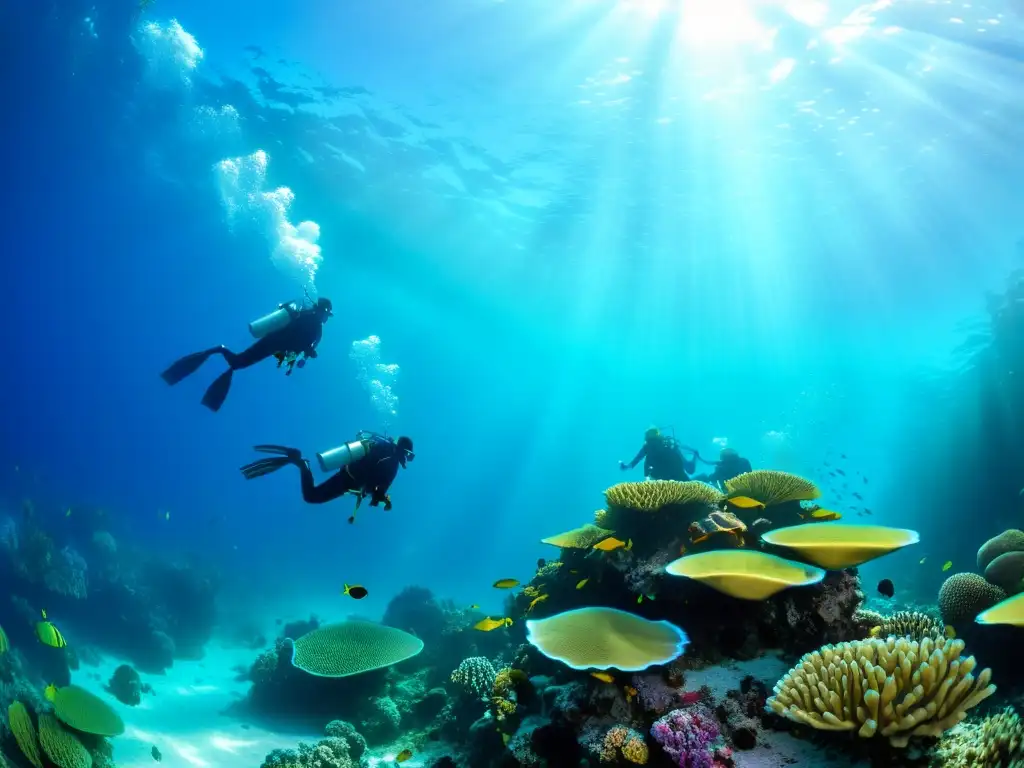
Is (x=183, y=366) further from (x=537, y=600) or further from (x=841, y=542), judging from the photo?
(x=841, y=542)

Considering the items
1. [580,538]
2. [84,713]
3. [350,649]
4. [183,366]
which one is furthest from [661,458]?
[84,713]

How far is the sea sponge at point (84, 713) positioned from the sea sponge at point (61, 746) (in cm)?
12

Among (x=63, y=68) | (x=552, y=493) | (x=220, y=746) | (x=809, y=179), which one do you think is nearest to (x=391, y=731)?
(x=220, y=746)

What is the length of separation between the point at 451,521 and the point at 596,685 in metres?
133

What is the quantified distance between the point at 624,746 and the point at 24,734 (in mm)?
8094

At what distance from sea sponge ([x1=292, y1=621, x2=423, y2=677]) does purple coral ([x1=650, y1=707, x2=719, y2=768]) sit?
484 cm

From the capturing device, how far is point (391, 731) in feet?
31.1

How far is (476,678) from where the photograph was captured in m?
7.94

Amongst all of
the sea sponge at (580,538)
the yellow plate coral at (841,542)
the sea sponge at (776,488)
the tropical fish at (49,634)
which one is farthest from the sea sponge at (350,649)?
the yellow plate coral at (841,542)

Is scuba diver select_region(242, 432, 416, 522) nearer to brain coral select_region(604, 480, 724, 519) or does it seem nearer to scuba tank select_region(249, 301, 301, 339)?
scuba tank select_region(249, 301, 301, 339)

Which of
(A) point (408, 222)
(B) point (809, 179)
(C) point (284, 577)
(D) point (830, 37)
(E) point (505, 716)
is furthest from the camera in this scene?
(C) point (284, 577)

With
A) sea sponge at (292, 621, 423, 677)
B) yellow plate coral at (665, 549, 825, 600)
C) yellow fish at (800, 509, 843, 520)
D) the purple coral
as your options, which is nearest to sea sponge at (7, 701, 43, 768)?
sea sponge at (292, 621, 423, 677)

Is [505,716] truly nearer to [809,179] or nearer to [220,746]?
[220,746]

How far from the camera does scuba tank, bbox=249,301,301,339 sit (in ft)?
24.5
